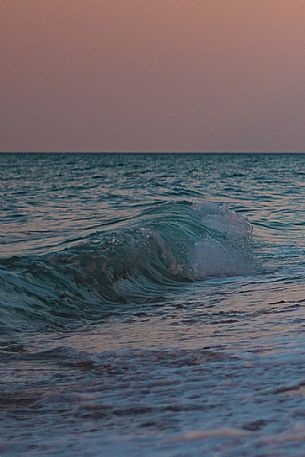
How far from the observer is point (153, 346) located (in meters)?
4.57

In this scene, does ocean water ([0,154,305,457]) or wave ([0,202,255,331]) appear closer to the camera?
ocean water ([0,154,305,457])

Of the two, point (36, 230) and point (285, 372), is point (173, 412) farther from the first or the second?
point (36, 230)

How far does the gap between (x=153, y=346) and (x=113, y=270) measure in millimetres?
3500

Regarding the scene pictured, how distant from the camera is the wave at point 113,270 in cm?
620

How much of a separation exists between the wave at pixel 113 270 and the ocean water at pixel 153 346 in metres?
0.02

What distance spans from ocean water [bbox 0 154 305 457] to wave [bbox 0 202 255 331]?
0.02m

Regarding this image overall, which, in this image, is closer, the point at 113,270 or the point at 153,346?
the point at 153,346

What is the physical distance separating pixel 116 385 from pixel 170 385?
0.92 feet

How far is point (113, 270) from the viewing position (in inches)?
316

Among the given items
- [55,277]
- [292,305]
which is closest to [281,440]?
[292,305]

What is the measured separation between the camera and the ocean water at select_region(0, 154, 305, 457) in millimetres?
2873

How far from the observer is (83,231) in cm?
1284

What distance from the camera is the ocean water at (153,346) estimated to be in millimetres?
2873

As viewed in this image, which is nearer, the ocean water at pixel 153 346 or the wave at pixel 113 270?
the ocean water at pixel 153 346
